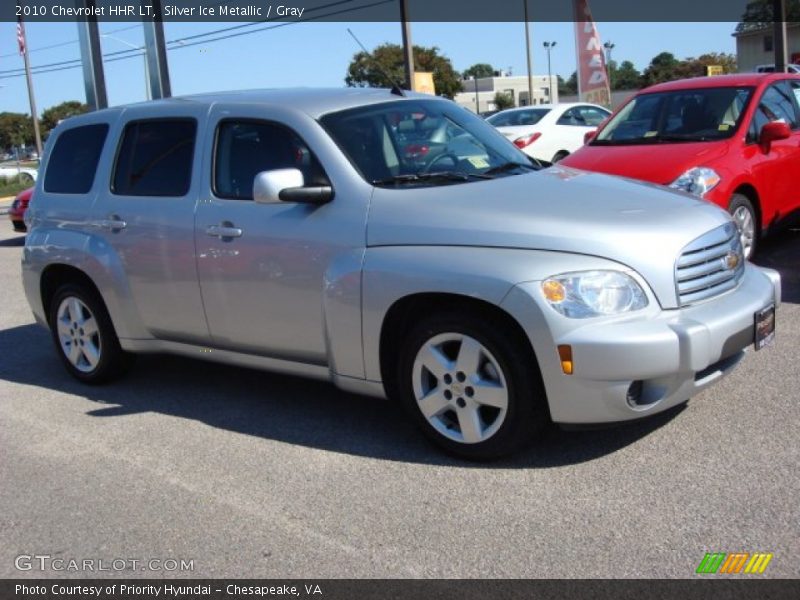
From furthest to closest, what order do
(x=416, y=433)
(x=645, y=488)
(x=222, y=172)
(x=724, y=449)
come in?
(x=222, y=172) < (x=416, y=433) < (x=724, y=449) < (x=645, y=488)

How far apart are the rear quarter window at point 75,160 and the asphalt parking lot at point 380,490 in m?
1.52

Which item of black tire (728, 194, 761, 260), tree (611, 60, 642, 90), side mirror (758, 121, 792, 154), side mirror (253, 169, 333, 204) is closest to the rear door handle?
side mirror (253, 169, 333, 204)

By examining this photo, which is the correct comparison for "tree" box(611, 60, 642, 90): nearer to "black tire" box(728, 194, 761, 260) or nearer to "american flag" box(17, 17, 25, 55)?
"american flag" box(17, 17, 25, 55)

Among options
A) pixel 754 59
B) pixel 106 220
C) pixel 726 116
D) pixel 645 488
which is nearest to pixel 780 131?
pixel 726 116

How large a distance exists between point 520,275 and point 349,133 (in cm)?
148

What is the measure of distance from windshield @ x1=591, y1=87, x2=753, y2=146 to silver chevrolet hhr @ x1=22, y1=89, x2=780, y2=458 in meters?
3.13

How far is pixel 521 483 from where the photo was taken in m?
4.04

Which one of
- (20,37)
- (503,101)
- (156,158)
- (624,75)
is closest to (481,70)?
(624,75)

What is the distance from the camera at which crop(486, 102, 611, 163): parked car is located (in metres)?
14.4

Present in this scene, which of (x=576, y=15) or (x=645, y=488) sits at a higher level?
(x=576, y=15)

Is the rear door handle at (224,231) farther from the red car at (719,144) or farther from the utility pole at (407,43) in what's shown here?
the utility pole at (407,43)

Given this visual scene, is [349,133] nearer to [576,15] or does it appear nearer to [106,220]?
[106,220]

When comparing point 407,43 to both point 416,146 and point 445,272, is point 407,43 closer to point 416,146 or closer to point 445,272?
point 416,146

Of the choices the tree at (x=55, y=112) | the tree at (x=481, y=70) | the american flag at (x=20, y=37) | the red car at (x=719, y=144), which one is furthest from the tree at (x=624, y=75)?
the red car at (x=719, y=144)
